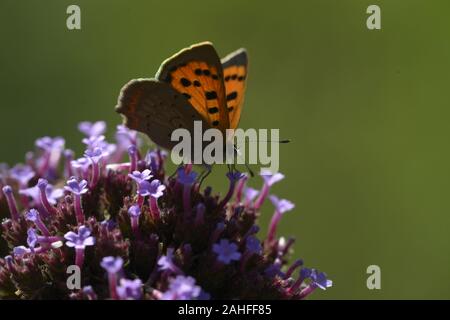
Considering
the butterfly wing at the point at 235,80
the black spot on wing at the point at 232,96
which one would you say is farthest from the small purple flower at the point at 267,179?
the black spot on wing at the point at 232,96

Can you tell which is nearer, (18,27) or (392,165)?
(392,165)

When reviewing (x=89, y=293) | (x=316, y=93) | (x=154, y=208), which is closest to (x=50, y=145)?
(x=154, y=208)

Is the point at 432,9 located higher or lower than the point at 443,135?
higher

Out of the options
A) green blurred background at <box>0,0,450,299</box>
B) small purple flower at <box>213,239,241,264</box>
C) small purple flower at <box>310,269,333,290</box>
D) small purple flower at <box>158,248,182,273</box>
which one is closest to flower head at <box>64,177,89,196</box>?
small purple flower at <box>158,248,182,273</box>

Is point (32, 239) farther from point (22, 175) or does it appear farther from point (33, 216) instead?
point (22, 175)

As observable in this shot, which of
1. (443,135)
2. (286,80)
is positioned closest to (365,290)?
(443,135)

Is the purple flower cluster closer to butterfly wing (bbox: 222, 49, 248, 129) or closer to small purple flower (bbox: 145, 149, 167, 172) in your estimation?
small purple flower (bbox: 145, 149, 167, 172)

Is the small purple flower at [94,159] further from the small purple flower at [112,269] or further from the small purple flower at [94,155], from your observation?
the small purple flower at [112,269]

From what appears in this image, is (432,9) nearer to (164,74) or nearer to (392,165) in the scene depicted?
(392,165)
